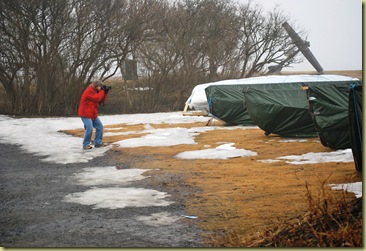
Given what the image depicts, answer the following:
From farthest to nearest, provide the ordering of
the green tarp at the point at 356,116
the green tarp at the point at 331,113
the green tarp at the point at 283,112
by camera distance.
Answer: the green tarp at the point at 283,112
the green tarp at the point at 331,113
the green tarp at the point at 356,116

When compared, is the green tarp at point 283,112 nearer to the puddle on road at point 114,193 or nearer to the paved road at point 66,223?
the puddle on road at point 114,193

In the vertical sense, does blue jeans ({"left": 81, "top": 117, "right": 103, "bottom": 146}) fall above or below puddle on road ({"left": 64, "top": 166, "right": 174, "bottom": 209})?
above

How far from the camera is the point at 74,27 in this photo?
2955 cm

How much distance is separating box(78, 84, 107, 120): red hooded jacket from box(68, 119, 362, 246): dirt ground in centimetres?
119

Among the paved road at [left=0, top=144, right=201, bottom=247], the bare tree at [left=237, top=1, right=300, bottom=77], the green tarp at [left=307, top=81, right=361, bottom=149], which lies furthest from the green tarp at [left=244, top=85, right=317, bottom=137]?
the bare tree at [left=237, top=1, right=300, bottom=77]

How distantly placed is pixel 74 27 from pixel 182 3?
9638mm

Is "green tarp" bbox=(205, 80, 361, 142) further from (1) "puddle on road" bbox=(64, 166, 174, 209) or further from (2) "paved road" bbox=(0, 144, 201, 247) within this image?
(2) "paved road" bbox=(0, 144, 201, 247)

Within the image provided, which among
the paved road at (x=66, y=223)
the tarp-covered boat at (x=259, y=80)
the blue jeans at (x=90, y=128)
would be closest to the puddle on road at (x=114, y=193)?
the paved road at (x=66, y=223)

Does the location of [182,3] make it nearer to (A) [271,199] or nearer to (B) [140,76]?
(B) [140,76]

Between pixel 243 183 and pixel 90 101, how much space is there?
6141 millimetres

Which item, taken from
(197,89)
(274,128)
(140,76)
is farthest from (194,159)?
(140,76)

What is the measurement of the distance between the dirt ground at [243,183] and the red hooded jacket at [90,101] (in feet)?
3.92

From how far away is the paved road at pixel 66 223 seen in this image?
524cm

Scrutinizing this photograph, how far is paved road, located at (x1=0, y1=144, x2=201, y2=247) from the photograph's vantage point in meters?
5.24
